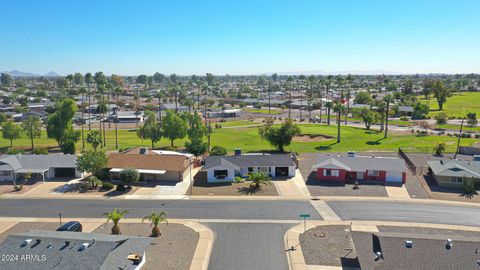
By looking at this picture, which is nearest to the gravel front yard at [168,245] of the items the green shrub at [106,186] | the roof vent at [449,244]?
the green shrub at [106,186]

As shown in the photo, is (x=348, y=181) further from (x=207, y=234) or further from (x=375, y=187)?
(x=207, y=234)

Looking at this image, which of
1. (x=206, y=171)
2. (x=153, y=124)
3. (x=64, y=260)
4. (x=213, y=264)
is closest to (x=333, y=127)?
(x=153, y=124)

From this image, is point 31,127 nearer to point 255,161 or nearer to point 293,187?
point 255,161

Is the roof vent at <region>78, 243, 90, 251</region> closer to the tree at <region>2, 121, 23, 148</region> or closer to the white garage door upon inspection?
the white garage door

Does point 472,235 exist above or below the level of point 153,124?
below

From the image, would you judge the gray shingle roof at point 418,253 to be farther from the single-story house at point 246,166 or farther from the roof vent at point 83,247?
the single-story house at point 246,166

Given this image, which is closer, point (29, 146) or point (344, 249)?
point (344, 249)
